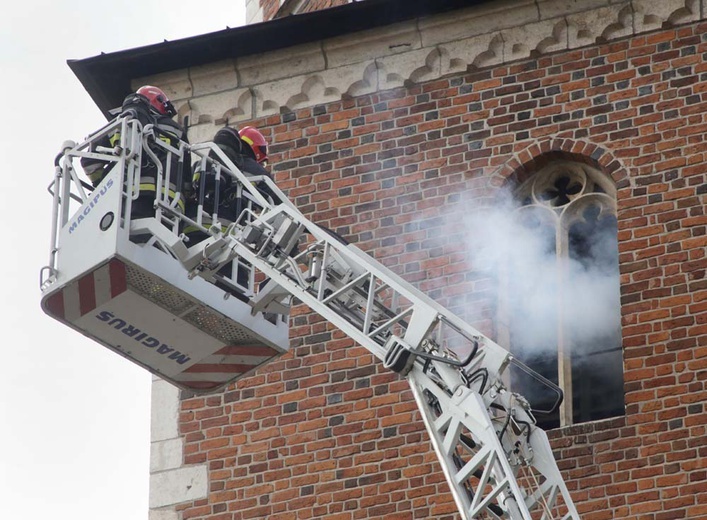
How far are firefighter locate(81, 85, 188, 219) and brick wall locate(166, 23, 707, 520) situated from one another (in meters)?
2.80

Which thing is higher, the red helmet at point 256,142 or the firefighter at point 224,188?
the red helmet at point 256,142

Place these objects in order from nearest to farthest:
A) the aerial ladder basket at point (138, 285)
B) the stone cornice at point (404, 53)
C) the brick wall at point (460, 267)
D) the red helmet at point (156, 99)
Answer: the aerial ladder basket at point (138, 285) < the red helmet at point (156, 99) < the brick wall at point (460, 267) < the stone cornice at point (404, 53)

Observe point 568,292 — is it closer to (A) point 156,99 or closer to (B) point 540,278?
(B) point 540,278

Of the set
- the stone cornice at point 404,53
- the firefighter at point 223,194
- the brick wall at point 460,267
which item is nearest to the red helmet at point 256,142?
the firefighter at point 223,194

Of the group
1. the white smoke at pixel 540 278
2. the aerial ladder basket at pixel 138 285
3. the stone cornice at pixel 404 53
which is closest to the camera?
the aerial ladder basket at pixel 138 285

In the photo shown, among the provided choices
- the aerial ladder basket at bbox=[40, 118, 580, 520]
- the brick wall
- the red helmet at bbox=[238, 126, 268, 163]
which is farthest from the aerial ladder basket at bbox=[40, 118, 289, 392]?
the brick wall

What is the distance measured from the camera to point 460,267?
56.4 ft

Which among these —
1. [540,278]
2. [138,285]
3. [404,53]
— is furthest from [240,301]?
[404,53]

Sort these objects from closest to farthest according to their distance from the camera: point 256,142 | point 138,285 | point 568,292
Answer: point 138,285, point 256,142, point 568,292

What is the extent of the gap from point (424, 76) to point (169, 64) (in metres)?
2.27

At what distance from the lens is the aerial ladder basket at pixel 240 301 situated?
→ 1356 centimetres

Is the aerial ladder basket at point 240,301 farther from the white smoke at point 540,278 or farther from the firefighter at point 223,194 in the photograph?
the white smoke at point 540,278

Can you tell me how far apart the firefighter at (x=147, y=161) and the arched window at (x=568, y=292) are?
131 inches

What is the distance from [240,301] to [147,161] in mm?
1129
